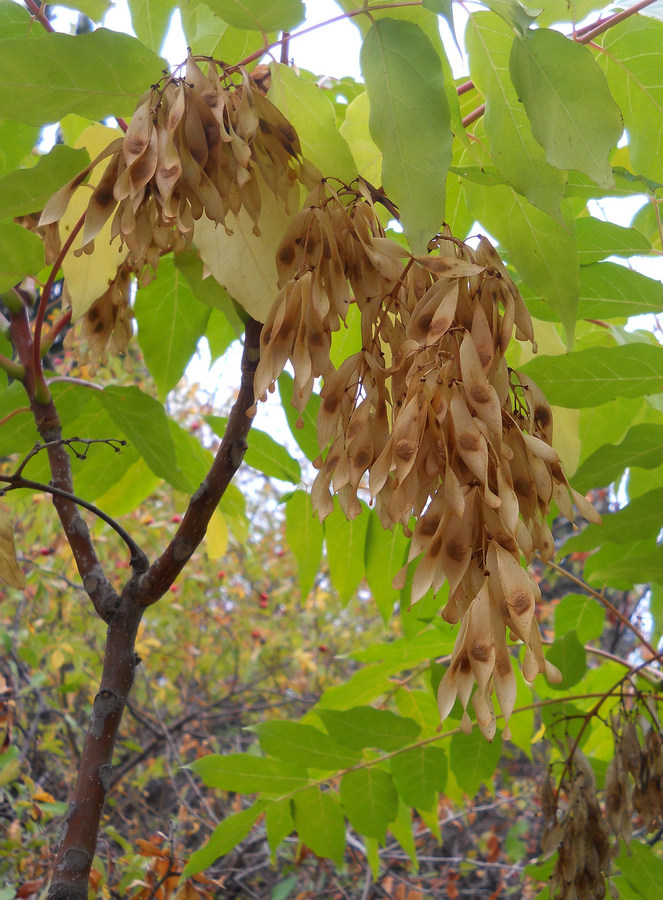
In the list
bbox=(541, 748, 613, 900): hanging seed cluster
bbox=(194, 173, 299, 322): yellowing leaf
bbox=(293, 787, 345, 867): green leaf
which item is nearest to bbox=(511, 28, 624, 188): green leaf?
bbox=(194, 173, 299, 322): yellowing leaf

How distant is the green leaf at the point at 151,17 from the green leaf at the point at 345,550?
0.67 meters

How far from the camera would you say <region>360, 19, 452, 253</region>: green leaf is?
580mm

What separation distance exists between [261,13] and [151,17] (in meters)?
0.26

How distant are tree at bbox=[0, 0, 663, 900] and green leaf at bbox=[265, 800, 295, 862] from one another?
0.30 ft

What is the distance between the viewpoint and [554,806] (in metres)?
1.04

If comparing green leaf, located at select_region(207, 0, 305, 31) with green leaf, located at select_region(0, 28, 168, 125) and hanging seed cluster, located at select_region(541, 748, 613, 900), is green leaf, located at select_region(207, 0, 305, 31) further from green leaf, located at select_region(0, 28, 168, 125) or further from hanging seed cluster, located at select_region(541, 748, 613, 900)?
hanging seed cluster, located at select_region(541, 748, 613, 900)

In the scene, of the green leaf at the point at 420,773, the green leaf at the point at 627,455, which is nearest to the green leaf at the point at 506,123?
the green leaf at the point at 627,455

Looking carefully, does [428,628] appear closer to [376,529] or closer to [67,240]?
[376,529]

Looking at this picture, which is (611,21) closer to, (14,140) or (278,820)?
(14,140)

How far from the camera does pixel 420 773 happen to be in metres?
1.18

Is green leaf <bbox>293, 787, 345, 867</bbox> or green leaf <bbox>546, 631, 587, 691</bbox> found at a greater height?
green leaf <bbox>546, 631, 587, 691</bbox>

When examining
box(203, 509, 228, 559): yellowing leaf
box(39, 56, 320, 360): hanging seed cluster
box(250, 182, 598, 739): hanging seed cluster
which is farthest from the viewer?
box(203, 509, 228, 559): yellowing leaf

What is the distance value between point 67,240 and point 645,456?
0.69 m

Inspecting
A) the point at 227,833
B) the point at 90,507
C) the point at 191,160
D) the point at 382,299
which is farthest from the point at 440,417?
the point at 227,833
